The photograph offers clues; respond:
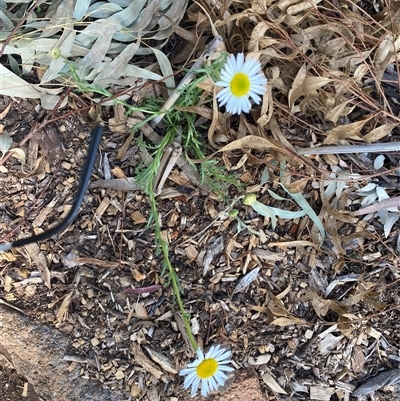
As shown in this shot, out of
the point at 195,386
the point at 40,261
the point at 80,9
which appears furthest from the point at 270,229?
the point at 80,9

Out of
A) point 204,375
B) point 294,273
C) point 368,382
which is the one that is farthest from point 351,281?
point 204,375

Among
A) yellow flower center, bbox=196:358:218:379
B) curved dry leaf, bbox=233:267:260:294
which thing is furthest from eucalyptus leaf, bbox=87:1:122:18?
yellow flower center, bbox=196:358:218:379

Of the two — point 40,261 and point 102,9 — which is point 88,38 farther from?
point 40,261

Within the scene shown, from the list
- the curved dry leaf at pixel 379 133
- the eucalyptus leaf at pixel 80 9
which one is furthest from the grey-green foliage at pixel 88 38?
the curved dry leaf at pixel 379 133

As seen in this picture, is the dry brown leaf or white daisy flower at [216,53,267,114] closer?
white daisy flower at [216,53,267,114]

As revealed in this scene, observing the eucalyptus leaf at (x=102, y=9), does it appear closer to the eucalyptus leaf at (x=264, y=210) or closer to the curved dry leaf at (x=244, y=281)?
the eucalyptus leaf at (x=264, y=210)

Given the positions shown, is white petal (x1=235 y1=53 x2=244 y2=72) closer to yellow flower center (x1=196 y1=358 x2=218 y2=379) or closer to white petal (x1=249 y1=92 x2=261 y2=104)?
white petal (x1=249 y1=92 x2=261 y2=104)
